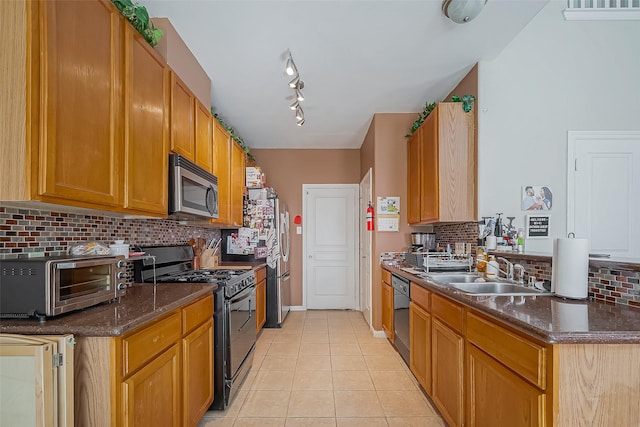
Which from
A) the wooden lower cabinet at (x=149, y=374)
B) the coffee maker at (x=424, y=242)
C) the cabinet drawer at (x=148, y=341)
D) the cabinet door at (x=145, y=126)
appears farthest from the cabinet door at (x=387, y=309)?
the cabinet door at (x=145, y=126)

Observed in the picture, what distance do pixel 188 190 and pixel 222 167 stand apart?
107cm

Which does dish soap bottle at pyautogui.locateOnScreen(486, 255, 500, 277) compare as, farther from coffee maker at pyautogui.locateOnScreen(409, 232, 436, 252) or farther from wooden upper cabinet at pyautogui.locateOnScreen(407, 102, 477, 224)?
coffee maker at pyautogui.locateOnScreen(409, 232, 436, 252)

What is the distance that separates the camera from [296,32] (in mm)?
2189

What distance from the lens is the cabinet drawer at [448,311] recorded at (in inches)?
68.0

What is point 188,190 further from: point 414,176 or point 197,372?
point 414,176

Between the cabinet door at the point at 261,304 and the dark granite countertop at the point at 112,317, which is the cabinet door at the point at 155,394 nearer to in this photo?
the dark granite countertop at the point at 112,317

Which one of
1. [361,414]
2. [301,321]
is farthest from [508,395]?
[301,321]

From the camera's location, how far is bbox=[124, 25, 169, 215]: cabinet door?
1600 millimetres

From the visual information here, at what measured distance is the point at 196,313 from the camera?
1.85 meters

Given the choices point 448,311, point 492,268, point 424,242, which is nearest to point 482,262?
point 492,268

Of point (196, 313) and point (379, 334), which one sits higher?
point (196, 313)

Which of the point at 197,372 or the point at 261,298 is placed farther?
the point at 261,298

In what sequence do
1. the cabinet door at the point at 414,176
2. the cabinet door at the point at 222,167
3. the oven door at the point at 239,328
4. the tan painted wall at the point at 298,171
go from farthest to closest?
the tan painted wall at the point at 298,171 → the cabinet door at the point at 414,176 → the cabinet door at the point at 222,167 → the oven door at the point at 239,328

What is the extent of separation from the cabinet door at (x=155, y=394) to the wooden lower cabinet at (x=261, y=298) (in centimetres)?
195
